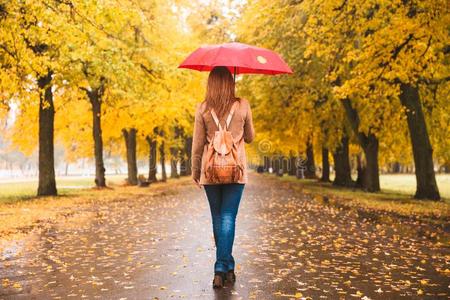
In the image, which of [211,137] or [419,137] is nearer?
[211,137]

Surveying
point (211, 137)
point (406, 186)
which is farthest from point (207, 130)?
point (406, 186)

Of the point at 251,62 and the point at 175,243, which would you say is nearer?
the point at 251,62

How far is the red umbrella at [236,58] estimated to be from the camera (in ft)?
19.7

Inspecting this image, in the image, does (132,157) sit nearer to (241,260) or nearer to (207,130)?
(241,260)

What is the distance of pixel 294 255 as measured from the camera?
8.05m

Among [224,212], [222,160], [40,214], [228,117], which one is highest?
[228,117]

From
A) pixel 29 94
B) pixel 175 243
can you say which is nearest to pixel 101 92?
pixel 29 94

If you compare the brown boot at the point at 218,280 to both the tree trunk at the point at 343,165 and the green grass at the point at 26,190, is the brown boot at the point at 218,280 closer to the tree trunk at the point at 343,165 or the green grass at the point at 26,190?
the green grass at the point at 26,190

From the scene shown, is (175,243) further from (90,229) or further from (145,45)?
(145,45)

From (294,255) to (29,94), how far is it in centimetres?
999

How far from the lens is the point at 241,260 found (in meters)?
7.71

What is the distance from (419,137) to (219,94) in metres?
15.6

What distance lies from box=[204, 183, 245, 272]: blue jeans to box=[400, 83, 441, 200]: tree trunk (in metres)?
15.0

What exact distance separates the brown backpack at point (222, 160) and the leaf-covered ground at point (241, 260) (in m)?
1.17
